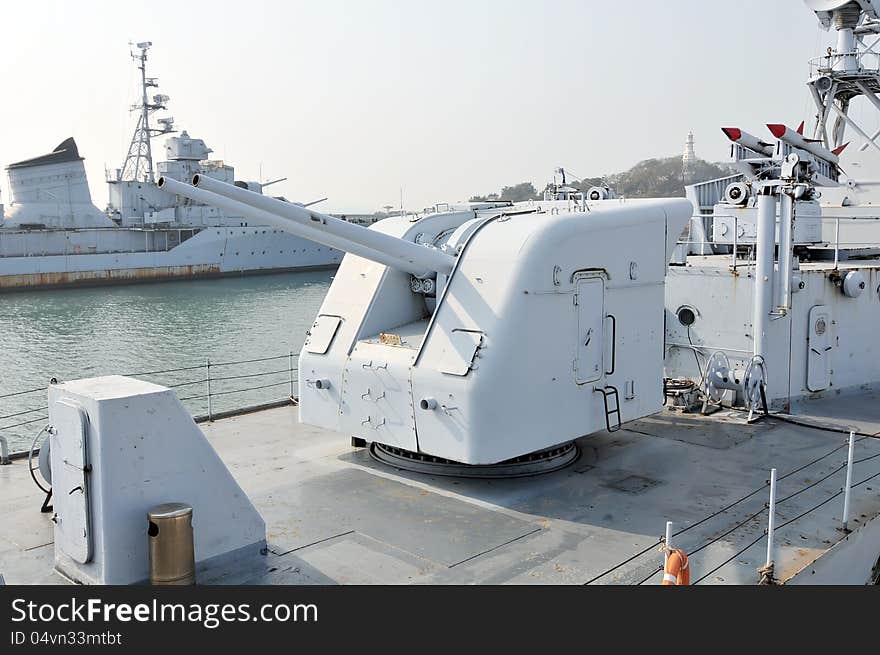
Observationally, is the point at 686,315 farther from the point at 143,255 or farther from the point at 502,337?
the point at 143,255

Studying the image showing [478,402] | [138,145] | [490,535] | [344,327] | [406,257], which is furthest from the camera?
[138,145]

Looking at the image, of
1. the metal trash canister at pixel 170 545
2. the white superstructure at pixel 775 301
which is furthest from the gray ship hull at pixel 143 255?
the metal trash canister at pixel 170 545

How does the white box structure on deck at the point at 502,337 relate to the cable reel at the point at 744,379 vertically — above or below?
above

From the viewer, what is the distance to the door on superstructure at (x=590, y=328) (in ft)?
21.6

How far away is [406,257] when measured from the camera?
21.3ft

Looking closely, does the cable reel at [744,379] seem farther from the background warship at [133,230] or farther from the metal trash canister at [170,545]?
the background warship at [133,230]

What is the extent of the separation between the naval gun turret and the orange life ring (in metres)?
1.99

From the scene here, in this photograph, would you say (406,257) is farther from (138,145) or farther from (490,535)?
(138,145)

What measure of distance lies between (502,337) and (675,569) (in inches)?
89.1

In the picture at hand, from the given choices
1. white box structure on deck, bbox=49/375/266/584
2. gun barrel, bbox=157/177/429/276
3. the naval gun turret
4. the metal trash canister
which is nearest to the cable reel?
the naval gun turret

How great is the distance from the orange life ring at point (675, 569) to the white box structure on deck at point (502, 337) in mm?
1995
